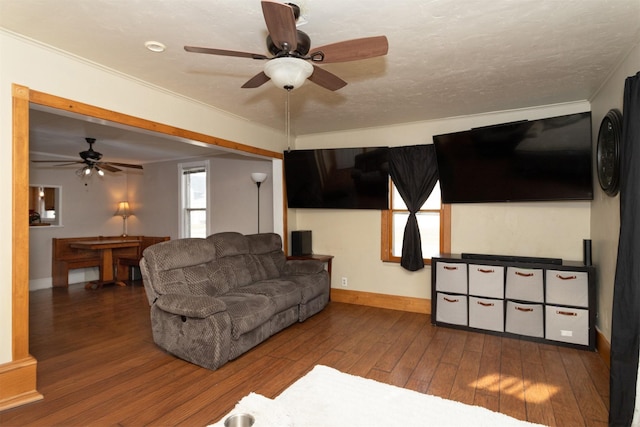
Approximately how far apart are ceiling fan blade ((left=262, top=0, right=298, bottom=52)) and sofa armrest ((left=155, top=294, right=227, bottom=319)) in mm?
2063

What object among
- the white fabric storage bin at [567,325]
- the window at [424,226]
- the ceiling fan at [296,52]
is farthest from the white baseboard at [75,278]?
the white fabric storage bin at [567,325]

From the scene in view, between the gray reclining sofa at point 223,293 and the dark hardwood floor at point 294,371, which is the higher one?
the gray reclining sofa at point 223,293

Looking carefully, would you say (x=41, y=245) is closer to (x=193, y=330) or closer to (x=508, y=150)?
(x=193, y=330)

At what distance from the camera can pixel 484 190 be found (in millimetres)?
3793

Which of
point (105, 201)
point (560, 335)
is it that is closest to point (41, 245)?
point (105, 201)

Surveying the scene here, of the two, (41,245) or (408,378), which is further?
(41,245)

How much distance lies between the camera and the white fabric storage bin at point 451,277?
12.4ft

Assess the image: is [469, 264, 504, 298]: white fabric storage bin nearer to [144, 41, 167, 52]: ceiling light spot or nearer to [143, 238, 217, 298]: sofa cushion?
[143, 238, 217, 298]: sofa cushion

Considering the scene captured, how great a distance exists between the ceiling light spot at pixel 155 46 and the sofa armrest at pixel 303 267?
2.89m

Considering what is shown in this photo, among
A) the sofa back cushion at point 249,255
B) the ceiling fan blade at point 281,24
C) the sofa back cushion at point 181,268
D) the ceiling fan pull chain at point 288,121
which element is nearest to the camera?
the ceiling fan blade at point 281,24

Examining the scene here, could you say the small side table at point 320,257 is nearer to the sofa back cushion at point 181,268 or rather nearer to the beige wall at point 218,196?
the beige wall at point 218,196

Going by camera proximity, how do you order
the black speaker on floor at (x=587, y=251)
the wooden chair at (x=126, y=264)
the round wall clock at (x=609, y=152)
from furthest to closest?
the wooden chair at (x=126, y=264)
the black speaker on floor at (x=587, y=251)
the round wall clock at (x=609, y=152)

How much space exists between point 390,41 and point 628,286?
2.14m

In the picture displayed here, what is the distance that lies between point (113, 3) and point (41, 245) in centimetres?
592
